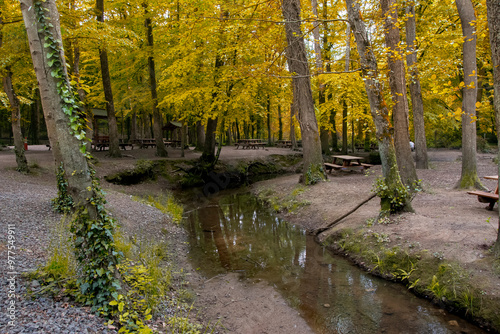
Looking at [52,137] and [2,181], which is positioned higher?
[52,137]

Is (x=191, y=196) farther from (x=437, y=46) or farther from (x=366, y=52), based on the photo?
(x=437, y=46)

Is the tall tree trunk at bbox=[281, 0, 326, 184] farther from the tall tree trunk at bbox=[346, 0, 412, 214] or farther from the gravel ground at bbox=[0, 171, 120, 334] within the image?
the gravel ground at bbox=[0, 171, 120, 334]

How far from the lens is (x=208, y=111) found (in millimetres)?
15148

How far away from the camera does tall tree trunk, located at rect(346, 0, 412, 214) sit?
21.8ft

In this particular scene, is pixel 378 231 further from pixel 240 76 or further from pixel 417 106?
pixel 417 106

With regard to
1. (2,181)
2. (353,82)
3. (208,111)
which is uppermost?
(353,82)

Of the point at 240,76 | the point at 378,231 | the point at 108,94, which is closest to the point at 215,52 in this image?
the point at 108,94

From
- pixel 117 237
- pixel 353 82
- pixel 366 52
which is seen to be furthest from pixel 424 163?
pixel 117 237

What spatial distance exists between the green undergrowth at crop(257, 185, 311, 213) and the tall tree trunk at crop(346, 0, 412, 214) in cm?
368

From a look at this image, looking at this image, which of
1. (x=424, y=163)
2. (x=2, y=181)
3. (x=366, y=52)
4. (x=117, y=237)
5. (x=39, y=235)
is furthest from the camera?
(x=424, y=163)

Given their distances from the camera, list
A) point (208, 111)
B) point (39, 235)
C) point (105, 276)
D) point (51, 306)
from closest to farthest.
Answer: point (51, 306)
point (105, 276)
point (39, 235)
point (208, 111)

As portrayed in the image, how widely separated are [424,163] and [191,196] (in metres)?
10.7

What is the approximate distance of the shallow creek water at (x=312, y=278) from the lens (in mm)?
4430

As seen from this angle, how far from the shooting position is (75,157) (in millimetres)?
3590
